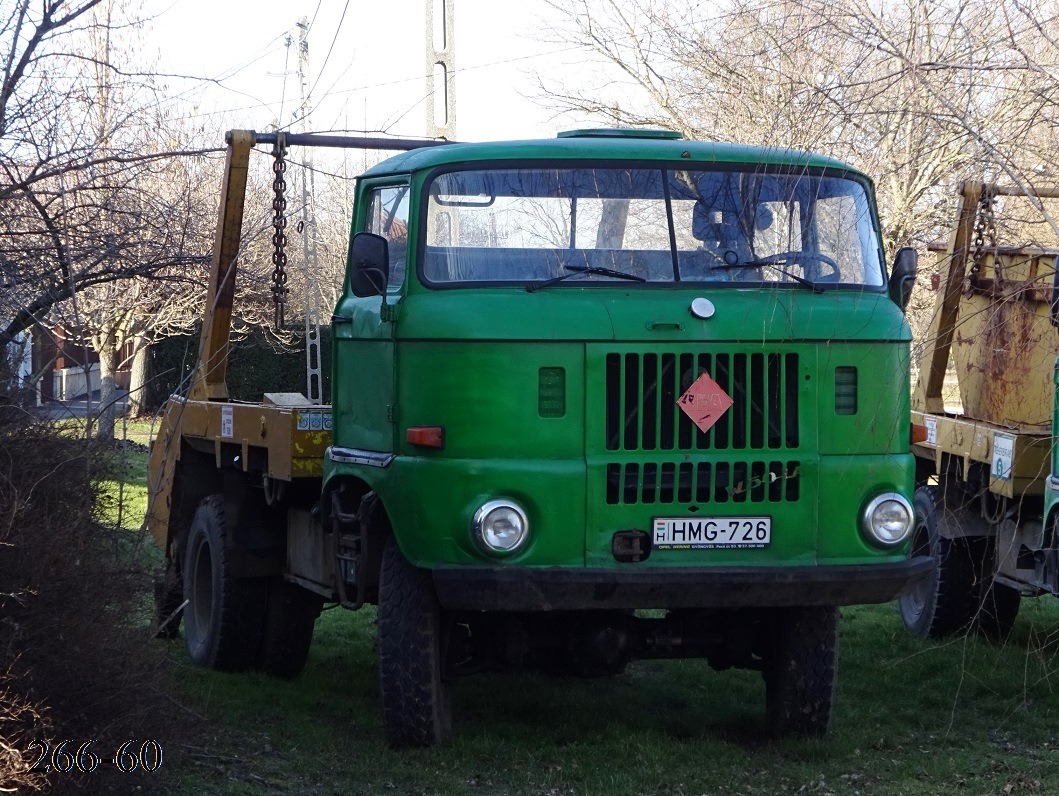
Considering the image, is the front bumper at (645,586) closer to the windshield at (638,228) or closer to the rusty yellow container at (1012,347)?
the windshield at (638,228)

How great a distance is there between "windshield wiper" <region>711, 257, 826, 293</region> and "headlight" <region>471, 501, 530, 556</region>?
1.43 metres

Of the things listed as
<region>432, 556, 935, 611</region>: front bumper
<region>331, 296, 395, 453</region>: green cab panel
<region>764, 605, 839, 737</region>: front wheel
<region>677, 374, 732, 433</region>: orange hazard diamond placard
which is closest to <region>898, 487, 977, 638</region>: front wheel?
<region>764, 605, 839, 737</region>: front wheel

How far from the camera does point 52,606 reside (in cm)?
503

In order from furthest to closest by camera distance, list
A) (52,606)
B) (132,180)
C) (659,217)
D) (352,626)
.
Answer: (352,626) < (132,180) < (659,217) < (52,606)

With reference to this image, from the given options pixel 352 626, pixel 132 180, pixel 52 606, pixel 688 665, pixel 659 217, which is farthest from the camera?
pixel 352 626

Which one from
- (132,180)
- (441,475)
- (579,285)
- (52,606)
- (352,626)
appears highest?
(132,180)

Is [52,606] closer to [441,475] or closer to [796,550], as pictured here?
[441,475]

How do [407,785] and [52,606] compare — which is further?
[407,785]

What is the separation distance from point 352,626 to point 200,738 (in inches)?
154

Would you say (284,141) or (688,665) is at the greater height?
(284,141)

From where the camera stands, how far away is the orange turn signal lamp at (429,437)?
18.7 feet

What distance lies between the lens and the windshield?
20.0 feet

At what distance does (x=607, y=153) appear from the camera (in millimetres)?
6250

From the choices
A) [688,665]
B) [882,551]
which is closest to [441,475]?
[882,551]
